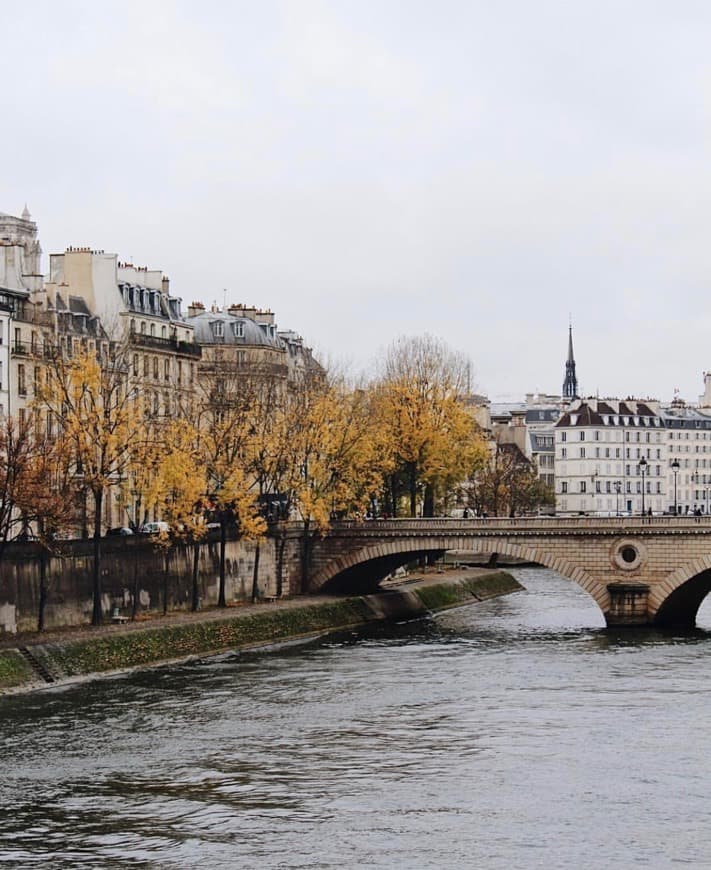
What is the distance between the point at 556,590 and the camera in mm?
119812

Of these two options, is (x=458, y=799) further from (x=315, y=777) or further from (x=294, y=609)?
(x=294, y=609)

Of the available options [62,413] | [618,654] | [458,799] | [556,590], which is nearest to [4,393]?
[62,413]

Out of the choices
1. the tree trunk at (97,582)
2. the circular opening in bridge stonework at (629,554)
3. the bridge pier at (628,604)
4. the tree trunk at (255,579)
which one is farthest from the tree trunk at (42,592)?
the circular opening in bridge stonework at (629,554)

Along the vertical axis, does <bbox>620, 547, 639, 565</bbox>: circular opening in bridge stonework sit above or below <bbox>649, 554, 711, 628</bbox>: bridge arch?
above

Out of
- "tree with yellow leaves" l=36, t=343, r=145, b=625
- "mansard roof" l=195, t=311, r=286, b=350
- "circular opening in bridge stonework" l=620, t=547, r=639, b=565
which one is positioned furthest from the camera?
"mansard roof" l=195, t=311, r=286, b=350

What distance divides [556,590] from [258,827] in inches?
3045

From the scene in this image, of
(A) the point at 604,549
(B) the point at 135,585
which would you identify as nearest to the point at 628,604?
(A) the point at 604,549

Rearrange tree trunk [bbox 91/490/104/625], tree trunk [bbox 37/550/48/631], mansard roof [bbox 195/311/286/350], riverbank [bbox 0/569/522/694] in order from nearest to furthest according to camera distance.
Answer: riverbank [bbox 0/569/522/694] < tree trunk [bbox 37/550/48/631] < tree trunk [bbox 91/490/104/625] < mansard roof [bbox 195/311/286/350]

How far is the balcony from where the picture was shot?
345ft

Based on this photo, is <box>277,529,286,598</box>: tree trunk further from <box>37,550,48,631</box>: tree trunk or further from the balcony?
<box>37,550,48,631</box>: tree trunk

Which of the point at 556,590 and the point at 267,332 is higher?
the point at 267,332

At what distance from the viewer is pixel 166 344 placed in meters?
108

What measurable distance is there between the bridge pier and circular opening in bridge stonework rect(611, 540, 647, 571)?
0.88 meters

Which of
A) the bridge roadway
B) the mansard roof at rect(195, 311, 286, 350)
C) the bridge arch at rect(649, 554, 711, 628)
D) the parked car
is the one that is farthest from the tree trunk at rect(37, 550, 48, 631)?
the mansard roof at rect(195, 311, 286, 350)
